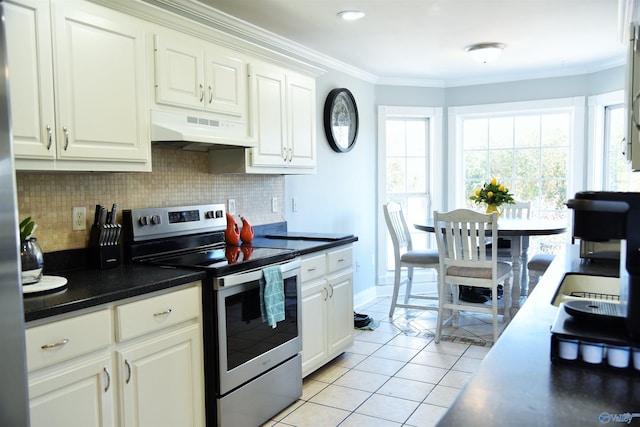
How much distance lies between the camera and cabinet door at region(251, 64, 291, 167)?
121 inches

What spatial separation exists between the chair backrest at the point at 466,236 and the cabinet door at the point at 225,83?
1782 mm

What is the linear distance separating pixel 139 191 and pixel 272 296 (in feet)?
2.97

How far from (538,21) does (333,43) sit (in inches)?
58.4

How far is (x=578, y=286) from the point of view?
222 centimetres

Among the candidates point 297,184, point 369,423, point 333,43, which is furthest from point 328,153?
point 369,423

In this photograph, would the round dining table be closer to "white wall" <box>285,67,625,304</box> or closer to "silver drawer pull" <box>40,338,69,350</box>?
"white wall" <box>285,67,625,304</box>

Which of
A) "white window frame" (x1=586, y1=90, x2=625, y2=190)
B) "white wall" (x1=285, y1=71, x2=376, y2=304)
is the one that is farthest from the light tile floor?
"white window frame" (x1=586, y1=90, x2=625, y2=190)

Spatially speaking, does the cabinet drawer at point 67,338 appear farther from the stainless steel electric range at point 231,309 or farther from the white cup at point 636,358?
the white cup at point 636,358

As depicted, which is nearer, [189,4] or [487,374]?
[487,374]

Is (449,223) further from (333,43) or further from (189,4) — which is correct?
(189,4)

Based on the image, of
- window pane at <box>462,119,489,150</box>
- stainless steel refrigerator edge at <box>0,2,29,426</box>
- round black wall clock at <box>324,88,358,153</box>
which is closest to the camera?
stainless steel refrigerator edge at <box>0,2,29,426</box>

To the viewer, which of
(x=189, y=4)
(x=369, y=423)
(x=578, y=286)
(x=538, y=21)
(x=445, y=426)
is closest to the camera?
(x=445, y=426)

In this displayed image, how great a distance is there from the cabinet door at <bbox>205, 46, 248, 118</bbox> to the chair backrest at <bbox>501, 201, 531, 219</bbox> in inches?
129

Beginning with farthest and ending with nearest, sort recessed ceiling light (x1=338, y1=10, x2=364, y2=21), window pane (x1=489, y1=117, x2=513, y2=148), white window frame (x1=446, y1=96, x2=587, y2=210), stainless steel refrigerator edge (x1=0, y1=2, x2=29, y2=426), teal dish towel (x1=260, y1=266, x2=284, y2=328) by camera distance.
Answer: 1. window pane (x1=489, y1=117, x2=513, y2=148)
2. white window frame (x1=446, y1=96, x2=587, y2=210)
3. recessed ceiling light (x1=338, y1=10, x2=364, y2=21)
4. teal dish towel (x1=260, y1=266, x2=284, y2=328)
5. stainless steel refrigerator edge (x1=0, y1=2, x2=29, y2=426)
